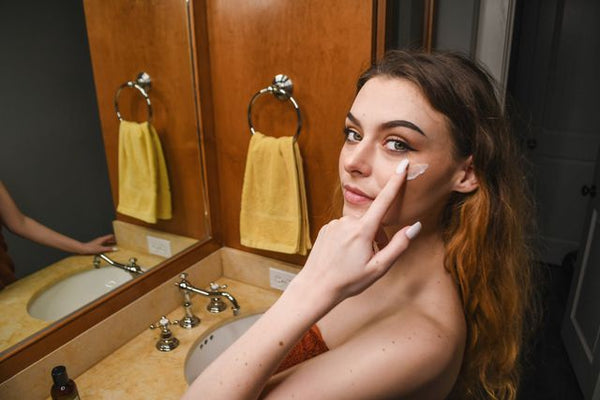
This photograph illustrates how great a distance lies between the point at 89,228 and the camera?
1.21 meters

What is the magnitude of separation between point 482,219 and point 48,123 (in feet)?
3.24

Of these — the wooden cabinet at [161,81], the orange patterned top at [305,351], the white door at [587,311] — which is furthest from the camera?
the white door at [587,311]

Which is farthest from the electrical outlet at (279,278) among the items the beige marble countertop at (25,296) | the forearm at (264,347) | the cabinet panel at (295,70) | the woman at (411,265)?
the forearm at (264,347)

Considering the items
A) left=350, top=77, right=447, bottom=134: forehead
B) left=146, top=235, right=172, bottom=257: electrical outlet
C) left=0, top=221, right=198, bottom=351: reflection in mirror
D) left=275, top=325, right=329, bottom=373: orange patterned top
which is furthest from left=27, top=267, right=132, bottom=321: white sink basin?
left=350, top=77, right=447, bottom=134: forehead

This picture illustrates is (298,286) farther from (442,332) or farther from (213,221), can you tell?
(213,221)

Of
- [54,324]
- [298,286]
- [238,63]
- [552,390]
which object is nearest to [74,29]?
[238,63]

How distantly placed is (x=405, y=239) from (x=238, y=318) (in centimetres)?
87

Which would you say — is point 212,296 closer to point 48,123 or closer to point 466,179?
point 48,123

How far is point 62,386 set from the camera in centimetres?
93

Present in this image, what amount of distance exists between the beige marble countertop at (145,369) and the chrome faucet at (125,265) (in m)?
0.18

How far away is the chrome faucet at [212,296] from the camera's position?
1383 millimetres

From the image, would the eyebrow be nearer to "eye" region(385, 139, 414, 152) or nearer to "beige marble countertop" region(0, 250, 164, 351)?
"eye" region(385, 139, 414, 152)

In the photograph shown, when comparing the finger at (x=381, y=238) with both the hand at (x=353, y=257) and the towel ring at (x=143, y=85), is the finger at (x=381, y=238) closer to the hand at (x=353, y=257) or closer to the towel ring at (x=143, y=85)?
the hand at (x=353, y=257)

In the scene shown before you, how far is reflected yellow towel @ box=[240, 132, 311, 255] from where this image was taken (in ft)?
4.47
